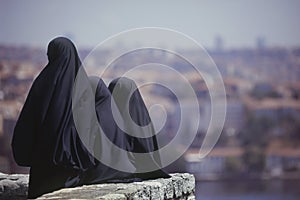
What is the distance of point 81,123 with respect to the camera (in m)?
4.72

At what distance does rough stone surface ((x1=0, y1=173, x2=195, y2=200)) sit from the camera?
4148 mm

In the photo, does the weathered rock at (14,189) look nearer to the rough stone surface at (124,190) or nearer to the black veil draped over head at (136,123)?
the rough stone surface at (124,190)

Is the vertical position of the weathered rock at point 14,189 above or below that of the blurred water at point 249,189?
above

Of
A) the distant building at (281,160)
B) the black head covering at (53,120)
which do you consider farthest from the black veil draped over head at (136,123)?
the distant building at (281,160)

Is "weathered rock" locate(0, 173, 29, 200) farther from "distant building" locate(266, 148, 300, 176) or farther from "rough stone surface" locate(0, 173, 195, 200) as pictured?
"distant building" locate(266, 148, 300, 176)

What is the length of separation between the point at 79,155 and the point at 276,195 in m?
46.0

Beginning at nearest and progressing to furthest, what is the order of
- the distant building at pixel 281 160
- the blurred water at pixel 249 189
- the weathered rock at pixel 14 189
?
the weathered rock at pixel 14 189
the distant building at pixel 281 160
the blurred water at pixel 249 189

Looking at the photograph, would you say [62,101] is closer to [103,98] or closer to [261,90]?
[103,98]

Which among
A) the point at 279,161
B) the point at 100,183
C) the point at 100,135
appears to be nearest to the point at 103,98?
the point at 100,135

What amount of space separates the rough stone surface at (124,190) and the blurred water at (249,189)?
42282mm

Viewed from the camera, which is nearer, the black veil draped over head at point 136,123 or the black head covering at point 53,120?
the black head covering at point 53,120

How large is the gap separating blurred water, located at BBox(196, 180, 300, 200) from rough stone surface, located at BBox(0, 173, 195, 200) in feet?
139

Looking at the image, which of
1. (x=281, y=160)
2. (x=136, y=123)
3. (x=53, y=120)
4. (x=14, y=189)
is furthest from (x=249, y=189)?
(x=53, y=120)

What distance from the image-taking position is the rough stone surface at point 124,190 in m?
4.15
